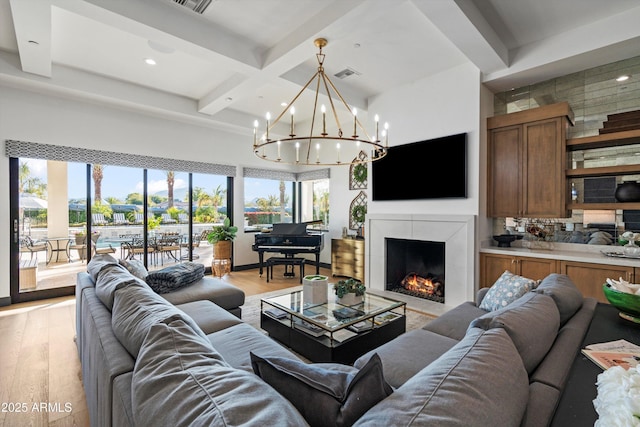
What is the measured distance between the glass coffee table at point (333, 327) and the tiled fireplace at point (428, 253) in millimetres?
1425

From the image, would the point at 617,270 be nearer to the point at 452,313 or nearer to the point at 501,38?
the point at 452,313

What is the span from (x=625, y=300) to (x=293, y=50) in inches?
125

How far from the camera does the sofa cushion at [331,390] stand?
2.86 feet

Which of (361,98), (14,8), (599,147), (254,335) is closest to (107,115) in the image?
(14,8)

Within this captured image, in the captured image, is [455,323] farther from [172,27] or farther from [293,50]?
[172,27]

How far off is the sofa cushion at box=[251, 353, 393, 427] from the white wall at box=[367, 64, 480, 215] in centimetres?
349

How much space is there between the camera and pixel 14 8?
7.84ft

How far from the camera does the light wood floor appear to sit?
198cm

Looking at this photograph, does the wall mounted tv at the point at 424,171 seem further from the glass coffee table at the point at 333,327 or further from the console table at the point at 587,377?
the console table at the point at 587,377

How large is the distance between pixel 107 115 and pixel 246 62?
2.86m

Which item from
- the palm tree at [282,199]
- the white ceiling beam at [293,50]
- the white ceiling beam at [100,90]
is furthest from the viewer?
the palm tree at [282,199]

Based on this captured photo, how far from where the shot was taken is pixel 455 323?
7.45ft

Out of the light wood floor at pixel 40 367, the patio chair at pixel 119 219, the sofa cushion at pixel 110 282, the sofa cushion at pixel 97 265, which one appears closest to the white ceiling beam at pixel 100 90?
the patio chair at pixel 119 219

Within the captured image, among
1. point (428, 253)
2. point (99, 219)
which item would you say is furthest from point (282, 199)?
point (428, 253)
